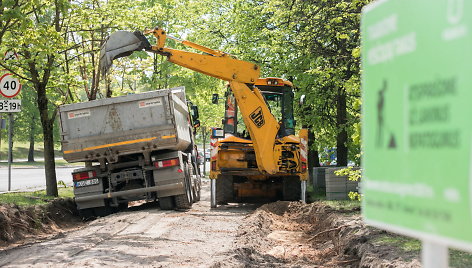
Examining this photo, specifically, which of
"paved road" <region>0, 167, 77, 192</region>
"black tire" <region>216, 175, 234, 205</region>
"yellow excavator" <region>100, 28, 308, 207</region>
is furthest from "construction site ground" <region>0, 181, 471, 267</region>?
"paved road" <region>0, 167, 77, 192</region>

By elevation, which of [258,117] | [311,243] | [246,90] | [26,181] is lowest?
[311,243]

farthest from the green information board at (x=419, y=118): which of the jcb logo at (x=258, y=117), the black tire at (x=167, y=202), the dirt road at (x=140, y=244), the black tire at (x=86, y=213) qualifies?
the black tire at (x=86, y=213)

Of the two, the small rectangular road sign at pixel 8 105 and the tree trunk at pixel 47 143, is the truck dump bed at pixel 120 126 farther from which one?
the tree trunk at pixel 47 143

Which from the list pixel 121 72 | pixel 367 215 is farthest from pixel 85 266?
pixel 121 72

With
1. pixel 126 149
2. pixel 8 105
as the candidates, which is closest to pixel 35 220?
pixel 126 149

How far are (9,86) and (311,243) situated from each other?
8.43m

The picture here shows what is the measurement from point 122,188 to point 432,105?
14.4 metres

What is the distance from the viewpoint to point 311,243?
12852 millimetres

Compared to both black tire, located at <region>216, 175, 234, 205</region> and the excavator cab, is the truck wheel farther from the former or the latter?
the excavator cab

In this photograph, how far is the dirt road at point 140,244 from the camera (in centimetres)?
880

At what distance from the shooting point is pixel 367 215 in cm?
346

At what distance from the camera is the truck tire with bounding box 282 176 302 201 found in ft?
61.8

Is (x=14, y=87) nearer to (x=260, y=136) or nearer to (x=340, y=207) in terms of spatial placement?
(x=260, y=136)

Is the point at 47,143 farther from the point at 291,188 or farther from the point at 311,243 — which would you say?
the point at 311,243
